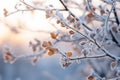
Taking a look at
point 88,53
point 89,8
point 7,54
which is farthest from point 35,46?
point 88,53

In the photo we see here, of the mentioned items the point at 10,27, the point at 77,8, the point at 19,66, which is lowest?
the point at 19,66

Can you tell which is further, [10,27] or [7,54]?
[10,27]

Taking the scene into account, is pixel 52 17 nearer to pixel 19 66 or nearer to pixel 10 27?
pixel 10 27

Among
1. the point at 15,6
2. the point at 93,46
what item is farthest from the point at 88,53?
the point at 15,6

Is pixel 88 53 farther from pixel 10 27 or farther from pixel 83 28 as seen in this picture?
pixel 10 27

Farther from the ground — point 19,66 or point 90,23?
point 90,23

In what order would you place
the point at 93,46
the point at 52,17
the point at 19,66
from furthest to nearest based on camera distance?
the point at 19,66
the point at 52,17
the point at 93,46

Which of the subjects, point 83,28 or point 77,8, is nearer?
point 83,28

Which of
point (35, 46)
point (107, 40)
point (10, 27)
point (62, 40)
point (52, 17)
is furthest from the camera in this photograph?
point (10, 27)

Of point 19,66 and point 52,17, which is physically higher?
point 52,17
